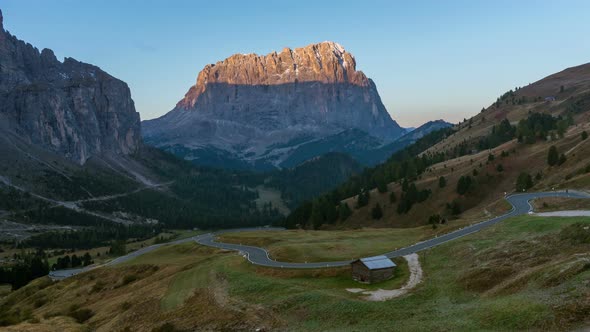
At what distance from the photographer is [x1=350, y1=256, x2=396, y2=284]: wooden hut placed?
61.4 metres

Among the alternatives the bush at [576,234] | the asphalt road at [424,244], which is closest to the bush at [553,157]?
the asphalt road at [424,244]

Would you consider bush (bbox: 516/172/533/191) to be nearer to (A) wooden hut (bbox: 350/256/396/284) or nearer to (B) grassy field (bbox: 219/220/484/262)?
(B) grassy field (bbox: 219/220/484/262)

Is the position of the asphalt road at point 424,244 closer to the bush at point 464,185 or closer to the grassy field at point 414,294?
the grassy field at point 414,294

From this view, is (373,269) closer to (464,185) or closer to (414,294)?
(414,294)

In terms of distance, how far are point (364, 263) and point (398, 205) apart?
97.3 meters

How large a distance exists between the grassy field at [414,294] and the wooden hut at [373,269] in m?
1.58

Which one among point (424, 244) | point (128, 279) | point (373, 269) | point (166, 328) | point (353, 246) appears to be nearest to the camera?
point (166, 328)

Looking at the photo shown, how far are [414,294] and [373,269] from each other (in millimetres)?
8987

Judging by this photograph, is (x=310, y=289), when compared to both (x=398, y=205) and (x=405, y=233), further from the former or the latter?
(x=398, y=205)

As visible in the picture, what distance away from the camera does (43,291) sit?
10900 cm

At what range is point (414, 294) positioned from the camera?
52844 mm

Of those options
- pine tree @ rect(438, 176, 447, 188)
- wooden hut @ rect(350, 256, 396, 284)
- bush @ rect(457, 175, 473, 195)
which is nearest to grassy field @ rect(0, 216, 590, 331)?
wooden hut @ rect(350, 256, 396, 284)

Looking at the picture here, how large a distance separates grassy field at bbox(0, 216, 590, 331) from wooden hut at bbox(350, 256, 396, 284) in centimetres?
158

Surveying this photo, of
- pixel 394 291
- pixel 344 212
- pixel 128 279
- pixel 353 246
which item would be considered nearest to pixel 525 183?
pixel 344 212
